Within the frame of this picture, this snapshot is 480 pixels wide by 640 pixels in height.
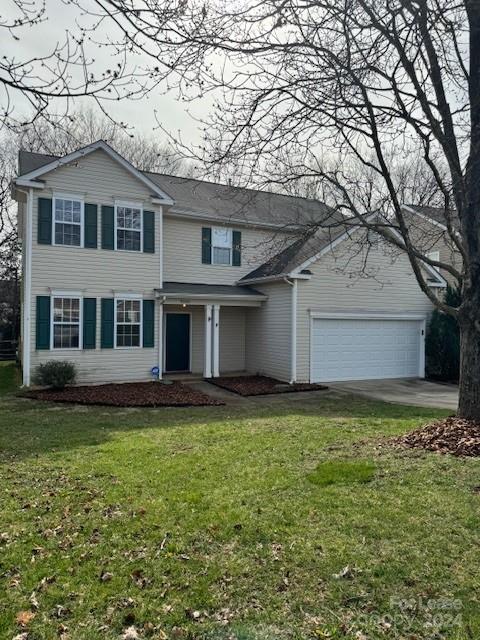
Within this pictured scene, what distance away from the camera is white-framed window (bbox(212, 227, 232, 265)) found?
54.8ft

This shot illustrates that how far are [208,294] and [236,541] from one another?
11.4m

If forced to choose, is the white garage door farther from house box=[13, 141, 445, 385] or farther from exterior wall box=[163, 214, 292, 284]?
exterior wall box=[163, 214, 292, 284]

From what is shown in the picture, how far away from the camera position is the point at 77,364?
13.5m

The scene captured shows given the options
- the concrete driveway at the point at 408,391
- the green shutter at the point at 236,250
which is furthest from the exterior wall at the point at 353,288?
the green shutter at the point at 236,250

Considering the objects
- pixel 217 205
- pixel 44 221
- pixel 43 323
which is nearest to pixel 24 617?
pixel 43 323

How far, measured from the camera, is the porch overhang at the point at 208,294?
14.6 metres

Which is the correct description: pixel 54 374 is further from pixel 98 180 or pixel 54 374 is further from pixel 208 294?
pixel 98 180

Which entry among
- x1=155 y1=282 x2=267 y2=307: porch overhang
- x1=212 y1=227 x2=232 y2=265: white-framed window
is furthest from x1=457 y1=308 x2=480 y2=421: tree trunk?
x1=212 y1=227 x2=232 y2=265: white-framed window

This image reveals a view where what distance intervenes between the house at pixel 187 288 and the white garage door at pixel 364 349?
4 centimetres

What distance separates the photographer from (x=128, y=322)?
565 inches

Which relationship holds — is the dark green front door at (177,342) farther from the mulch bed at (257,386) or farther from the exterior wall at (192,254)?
the mulch bed at (257,386)

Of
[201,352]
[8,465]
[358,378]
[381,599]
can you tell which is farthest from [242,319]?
[381,599]

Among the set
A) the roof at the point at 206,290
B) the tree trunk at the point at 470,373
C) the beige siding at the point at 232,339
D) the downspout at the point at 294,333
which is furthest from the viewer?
the beige siding at the point at 232,339

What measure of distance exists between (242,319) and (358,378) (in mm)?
4796
